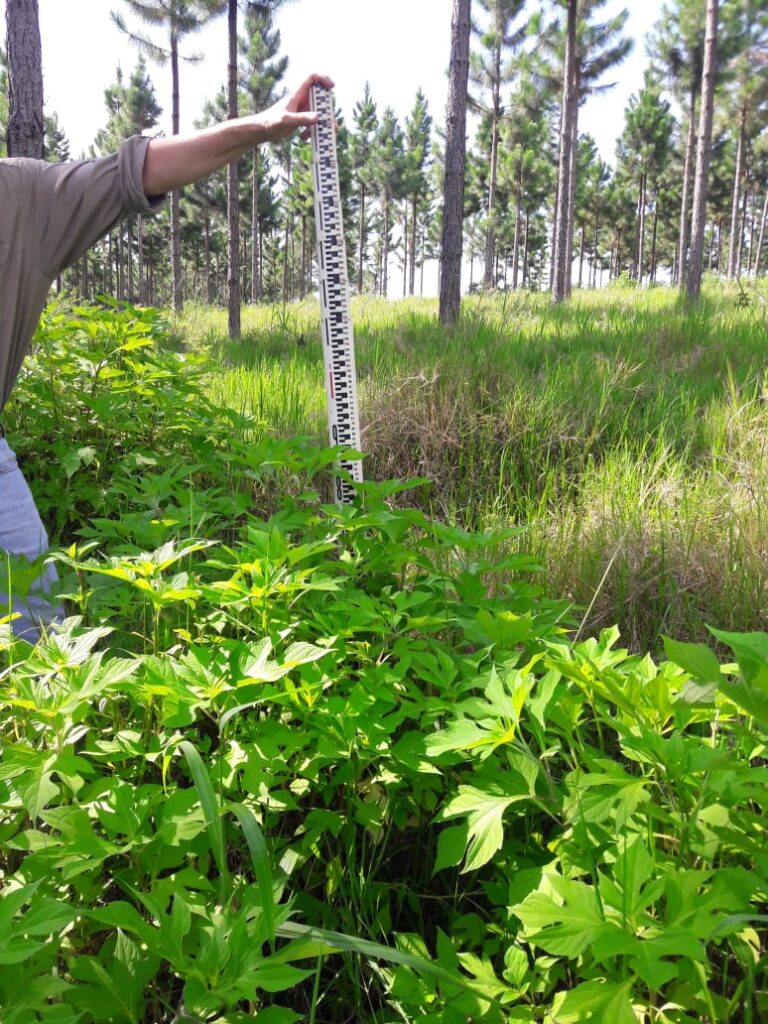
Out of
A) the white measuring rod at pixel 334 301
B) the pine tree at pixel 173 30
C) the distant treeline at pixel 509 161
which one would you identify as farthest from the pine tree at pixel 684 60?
the white measuring rod at pixel 334 301

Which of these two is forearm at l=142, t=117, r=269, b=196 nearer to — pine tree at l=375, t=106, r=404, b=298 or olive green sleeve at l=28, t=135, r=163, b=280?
olive green sleeve at l=28, t=135, r=163, b=280

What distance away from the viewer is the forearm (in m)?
2.29

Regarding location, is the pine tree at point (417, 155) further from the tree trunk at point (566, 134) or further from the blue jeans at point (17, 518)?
the blue jeans at point (17, 518)

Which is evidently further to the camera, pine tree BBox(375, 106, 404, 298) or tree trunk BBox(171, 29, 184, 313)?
pine tree BBox(375, 106, 404, 298)

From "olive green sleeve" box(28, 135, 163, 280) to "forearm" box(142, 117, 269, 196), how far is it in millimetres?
41

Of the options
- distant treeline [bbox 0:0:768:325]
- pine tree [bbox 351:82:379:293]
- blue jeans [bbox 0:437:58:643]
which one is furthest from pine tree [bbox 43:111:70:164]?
blue jeans [bbox 0:437:58:643]

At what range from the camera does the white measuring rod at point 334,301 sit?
2.70m

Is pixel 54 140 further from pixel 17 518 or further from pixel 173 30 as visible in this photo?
pixel 17 518

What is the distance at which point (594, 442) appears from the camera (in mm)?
3547

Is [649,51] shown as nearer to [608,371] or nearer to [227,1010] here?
[608,371]

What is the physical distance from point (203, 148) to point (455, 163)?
6.32m

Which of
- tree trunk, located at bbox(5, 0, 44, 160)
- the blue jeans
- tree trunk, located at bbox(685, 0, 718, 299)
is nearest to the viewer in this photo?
the blue jeans

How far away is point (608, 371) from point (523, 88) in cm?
2503

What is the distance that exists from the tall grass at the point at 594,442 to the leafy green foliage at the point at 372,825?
0.60m
